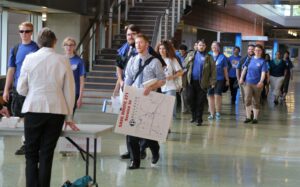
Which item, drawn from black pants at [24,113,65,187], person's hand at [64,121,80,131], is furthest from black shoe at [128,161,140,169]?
black pants at [24,113,65,187]

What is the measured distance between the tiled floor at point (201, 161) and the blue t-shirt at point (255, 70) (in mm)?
1054

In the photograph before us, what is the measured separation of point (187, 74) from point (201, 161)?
171 inches

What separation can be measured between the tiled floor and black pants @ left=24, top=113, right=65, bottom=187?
3.15 feet

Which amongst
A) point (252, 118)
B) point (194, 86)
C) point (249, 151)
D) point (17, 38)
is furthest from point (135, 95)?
point (17, 38)

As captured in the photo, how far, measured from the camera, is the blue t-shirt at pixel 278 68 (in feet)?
60.0

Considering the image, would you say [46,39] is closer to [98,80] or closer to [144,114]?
[144,114]

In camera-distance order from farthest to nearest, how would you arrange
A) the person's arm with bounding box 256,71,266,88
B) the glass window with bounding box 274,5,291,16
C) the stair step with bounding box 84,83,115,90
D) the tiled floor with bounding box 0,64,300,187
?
1. the glass window with bounding box 274,5,291,16
2. the stair step with bounding box 84,83,115,90
3. the person's arm with bounding box 256,71,266,88
4. the tiled floor with bounding box 0,64,300,187

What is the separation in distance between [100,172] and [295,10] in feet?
122

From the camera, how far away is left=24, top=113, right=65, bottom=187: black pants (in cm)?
509

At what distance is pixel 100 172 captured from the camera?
6.84m

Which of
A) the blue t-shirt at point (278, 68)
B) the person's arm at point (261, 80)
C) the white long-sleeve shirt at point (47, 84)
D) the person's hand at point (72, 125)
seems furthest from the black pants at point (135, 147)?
the blue t-shirt at point (278, 68)

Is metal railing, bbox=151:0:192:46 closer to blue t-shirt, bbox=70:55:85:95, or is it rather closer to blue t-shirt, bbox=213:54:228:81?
blue t-shirt, bbox=213:54:228:81

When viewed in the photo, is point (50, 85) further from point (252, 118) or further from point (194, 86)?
point (252, 118)

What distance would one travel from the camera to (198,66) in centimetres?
1174
